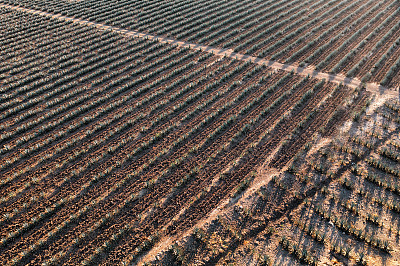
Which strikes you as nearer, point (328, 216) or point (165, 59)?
point (328, 216)

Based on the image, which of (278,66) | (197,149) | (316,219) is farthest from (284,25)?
(316,219)

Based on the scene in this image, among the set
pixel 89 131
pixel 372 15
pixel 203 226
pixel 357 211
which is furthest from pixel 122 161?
pixel 372 15

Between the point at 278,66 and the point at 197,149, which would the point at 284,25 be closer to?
the point at 278,66

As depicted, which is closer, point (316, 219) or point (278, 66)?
point (316, 219)

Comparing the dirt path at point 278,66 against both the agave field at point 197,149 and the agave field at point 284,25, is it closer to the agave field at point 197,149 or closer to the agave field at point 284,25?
the agave field at point 197,149

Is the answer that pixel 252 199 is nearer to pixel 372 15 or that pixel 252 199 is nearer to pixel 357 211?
pixel 357 211

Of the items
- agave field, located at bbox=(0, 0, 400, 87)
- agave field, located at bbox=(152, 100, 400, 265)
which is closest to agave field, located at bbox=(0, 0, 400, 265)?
agave field, located at bbox=(152, 100, 400, 265)

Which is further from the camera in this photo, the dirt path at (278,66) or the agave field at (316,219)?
the dirt path at (278,66)

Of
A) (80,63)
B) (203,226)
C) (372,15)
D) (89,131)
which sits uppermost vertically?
(372,15)

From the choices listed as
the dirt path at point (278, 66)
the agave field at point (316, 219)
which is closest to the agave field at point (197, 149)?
the agave field at point (316, 219)
